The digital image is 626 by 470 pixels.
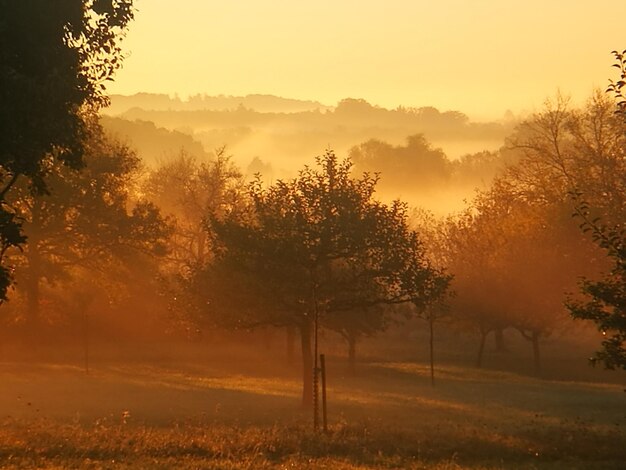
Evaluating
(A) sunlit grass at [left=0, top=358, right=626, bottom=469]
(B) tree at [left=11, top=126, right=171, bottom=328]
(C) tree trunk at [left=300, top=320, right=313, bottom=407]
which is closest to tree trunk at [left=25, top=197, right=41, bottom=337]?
(B) tree at [left=11, top=126, right=171, bottom=328]

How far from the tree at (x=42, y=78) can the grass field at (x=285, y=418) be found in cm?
612

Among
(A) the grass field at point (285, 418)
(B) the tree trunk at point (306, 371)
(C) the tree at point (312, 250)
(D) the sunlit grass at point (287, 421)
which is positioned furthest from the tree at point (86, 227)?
(B) the tree trunk at point (306, 371)

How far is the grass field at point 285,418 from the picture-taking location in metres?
20.9

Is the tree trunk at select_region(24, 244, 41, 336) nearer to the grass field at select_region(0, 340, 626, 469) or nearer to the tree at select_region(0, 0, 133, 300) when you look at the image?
the grass field at select_region(0, 340, 626, 469)

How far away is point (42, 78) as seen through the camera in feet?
59.8

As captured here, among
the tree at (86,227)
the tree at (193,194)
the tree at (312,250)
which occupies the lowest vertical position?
the tree at (312,250)

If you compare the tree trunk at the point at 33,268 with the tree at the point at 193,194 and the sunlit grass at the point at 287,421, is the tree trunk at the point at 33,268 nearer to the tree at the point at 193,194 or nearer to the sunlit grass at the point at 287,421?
the sunlit grass at the point at 287,421

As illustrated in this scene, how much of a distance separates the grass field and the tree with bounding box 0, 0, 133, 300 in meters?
6.12

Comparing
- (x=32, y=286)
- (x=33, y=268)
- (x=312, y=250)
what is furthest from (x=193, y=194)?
(x=312, y=250)

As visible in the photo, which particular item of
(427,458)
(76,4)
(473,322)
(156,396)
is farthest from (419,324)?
(76,4)

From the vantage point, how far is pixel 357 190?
Result: 3838 cm

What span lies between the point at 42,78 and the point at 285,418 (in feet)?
62.7

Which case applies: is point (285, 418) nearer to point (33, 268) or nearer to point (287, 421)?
point (287, 421)

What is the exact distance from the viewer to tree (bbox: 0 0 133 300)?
16891mm
